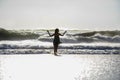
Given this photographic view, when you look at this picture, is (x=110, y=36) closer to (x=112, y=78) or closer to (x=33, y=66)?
(x=33, y=66)

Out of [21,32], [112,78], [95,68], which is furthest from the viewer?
[21,32]

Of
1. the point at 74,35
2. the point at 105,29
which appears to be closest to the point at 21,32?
the point at 74,35

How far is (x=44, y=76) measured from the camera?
621 centimetres

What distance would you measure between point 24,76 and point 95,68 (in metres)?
1.55

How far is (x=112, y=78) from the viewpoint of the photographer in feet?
19.2

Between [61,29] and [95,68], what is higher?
[61,29]

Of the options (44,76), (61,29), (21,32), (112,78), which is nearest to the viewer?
(112,78)

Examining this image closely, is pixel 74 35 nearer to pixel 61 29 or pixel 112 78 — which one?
pixel 61 29

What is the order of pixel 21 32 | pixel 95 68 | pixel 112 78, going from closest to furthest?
pixel 112 78 → pixel 95 68 → pixel 21 32

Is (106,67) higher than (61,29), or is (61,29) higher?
(61,29)

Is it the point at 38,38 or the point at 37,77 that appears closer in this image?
the point at 37,77

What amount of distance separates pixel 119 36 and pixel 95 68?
1086 centimetres

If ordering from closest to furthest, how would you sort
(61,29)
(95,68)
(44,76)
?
(44,76) < (95,68) < (61,29)

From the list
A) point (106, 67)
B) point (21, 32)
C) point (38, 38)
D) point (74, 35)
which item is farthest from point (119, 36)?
point (106, 67)
